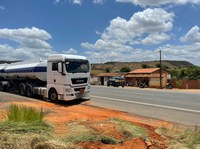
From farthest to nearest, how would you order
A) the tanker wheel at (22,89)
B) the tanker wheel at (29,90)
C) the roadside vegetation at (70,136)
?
1. the tanker wheel at (22,89)
2. the tanker wheel at (29,90)
3. the roadside vegetation at (70,136)

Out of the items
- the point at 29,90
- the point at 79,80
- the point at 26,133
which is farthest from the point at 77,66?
the point at 26,133

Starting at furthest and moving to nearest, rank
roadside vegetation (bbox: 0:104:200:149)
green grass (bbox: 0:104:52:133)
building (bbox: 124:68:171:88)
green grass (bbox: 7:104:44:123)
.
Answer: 1. building (bbox: 124:68:171:88)
2. green grass (bbox: 7:104:44:123)
3. green grass (bbox: 0:104:52:133)
4. roadside vegetation (bbox: 0:104:200:149)

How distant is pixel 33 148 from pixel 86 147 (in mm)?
1224

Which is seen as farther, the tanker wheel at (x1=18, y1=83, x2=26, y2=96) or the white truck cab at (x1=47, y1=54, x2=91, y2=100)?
the tanker wheel at (x1=18, y1=83, x2=26, y2=96)

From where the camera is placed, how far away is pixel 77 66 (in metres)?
17.7

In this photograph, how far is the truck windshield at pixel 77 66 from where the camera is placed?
1722 centimetres

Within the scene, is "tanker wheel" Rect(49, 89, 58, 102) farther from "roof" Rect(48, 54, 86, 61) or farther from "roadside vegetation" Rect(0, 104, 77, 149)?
"roadside vegetation" Rect(0, 104, 77, 149)

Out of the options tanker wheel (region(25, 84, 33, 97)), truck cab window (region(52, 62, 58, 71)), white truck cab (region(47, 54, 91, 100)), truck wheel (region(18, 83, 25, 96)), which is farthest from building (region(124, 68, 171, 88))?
truck cab window (region(52, 62, 58, 71))

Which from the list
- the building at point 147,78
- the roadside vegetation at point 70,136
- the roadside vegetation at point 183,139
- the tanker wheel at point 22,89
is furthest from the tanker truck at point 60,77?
the building at point 147,78

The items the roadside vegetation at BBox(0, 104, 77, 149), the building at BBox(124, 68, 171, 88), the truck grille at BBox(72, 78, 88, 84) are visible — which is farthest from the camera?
the building at BBox(124, 68, 171, 88)

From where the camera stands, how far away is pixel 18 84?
24.5m

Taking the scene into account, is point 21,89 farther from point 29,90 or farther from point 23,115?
point 23,115

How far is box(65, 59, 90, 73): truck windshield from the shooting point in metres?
17.2

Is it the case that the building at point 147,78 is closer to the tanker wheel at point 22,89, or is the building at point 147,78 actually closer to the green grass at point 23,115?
the tanker wheel at point 22,89
